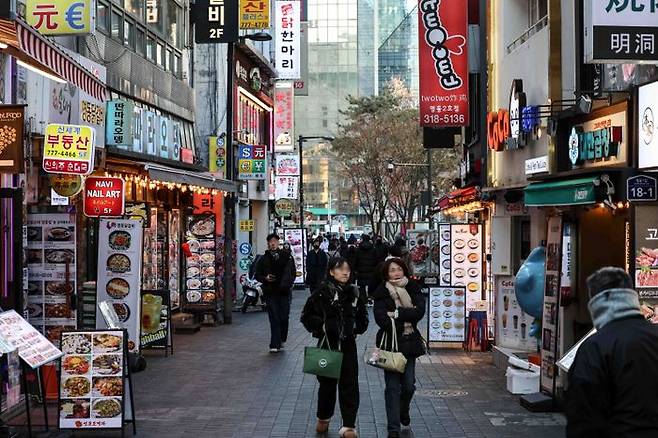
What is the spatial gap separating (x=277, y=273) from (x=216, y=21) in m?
8.78

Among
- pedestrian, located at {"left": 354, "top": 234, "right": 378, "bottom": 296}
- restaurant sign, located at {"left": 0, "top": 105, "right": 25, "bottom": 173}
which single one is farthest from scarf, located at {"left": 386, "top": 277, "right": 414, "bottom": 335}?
pedestrian, located at {"left": 354, "top": 234, "right": 378, "bottom": 296}

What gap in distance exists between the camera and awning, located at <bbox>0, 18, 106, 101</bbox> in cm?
794

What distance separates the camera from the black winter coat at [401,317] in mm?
9352

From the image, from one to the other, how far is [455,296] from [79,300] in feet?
21.5

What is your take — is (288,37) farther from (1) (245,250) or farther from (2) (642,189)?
(2) (642,189)

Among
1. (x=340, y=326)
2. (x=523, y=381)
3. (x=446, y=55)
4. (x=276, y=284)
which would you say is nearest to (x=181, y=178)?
(x=276, y=284)

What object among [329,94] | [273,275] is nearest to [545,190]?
[273,275]

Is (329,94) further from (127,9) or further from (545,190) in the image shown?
(545,190)

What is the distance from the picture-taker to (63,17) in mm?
12250

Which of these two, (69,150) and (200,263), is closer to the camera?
(69,150)

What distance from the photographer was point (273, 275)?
15.7 meters

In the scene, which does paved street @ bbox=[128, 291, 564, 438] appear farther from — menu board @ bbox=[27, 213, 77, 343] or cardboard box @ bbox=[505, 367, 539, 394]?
menu board @ bbox=[27, 213, 77, 343]

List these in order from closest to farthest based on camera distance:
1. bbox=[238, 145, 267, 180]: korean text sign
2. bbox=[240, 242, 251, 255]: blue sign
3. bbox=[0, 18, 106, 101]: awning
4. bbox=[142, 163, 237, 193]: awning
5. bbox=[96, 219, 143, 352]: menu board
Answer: bbox=[0, 18, 106, 101]: awning < bbox=[96, 219, 143, 352]: menu board < bbox=[142, 163, 237, 193]: awning < bbox=[238, 145, 267, 180]: korean text sign < bbox=[240, 242, 251, 255]: blue sign

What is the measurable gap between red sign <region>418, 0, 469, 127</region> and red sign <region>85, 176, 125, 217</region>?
21.7ft
